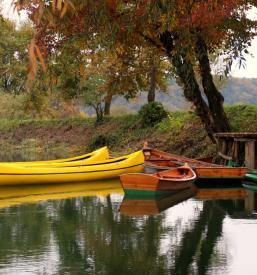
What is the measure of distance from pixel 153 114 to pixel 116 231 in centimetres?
2552

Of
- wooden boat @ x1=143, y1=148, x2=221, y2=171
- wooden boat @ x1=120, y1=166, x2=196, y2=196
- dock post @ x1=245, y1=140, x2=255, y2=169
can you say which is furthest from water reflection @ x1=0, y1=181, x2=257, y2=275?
wooden boat @ x1=143, y1=148, x2=221, y2=171

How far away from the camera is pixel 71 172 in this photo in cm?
2195

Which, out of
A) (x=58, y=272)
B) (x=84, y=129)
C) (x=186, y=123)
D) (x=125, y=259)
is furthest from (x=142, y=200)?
(x=84, y=129)

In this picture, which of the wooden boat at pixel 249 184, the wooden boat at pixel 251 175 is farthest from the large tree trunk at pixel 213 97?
the wooden boat at pixel 251 175

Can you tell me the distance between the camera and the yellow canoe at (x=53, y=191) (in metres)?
18.6

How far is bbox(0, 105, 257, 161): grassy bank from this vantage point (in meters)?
29.5

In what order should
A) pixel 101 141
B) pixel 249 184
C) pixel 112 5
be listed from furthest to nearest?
pixel 101 141 → pixel 249 184 → pixel 112 5

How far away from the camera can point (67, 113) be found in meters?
75.6

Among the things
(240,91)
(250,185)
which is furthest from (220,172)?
(240,91)

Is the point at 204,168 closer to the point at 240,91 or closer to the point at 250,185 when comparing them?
the point at 250,185

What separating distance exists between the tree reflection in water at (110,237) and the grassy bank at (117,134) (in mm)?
11755

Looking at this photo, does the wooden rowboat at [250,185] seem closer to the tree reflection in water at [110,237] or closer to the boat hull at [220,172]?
the boat hull at [220,172]

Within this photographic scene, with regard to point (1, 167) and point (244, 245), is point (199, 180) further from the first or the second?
point (244, 245)

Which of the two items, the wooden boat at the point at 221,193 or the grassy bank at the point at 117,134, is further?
the grassy bank at the point at 117,134
